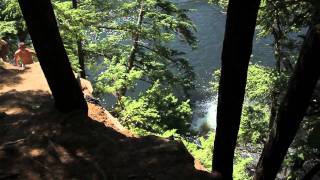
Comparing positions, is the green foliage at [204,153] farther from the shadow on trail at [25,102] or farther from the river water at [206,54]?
the river water at [206,54]

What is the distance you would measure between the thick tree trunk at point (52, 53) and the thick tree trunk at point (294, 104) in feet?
12.9

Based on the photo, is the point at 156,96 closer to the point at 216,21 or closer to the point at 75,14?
the point at 75,14

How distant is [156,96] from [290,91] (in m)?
15.5

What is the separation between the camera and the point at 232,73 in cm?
A: 536

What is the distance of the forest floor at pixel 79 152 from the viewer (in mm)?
6219

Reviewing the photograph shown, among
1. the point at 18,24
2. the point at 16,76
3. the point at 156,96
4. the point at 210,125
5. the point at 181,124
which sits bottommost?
the point at 210,125

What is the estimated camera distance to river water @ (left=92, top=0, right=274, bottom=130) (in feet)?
119

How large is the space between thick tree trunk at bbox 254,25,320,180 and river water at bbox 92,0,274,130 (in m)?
27.7

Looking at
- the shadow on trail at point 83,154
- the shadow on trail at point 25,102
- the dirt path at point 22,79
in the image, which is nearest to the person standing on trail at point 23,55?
the dirt path at point 22,79

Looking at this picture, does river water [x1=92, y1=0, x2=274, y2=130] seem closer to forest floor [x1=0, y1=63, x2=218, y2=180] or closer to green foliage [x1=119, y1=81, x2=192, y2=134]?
green foliage [x1=119, y1=81, x2=192, y2=134]

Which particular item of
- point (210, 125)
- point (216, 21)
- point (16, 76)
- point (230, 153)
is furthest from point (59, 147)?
point (216, 21)

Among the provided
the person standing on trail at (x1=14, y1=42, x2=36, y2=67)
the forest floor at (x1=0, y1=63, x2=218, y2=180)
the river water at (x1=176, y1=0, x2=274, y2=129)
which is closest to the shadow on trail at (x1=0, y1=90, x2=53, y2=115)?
the forest floor at (x1=0, y1=63, x2=218, y2=180)

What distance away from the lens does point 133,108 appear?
1538 centimetres

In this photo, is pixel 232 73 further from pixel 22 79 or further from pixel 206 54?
pixel 206 54
